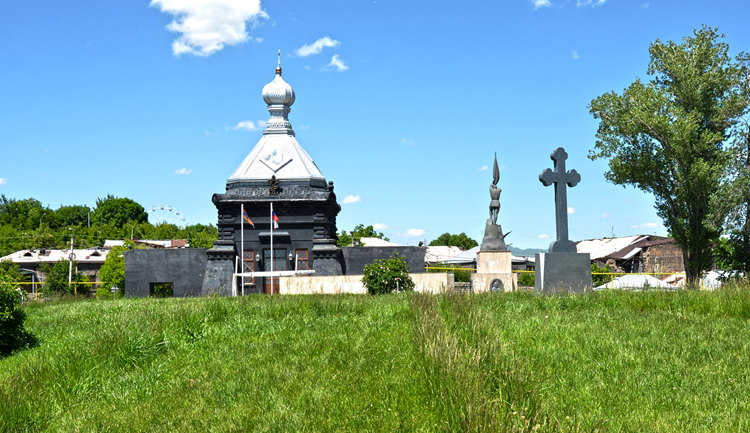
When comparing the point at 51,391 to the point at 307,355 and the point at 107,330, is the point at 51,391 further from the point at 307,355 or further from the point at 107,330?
the point at 307,355

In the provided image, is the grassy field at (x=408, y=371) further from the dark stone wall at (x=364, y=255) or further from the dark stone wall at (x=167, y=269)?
the dark stone wall at (x=167, y=269)

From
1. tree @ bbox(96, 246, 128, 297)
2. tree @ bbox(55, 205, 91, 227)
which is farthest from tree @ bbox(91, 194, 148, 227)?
tree @ bbox(96, 246, 128, 297)

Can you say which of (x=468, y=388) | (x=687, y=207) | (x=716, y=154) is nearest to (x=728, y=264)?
(x=687, y=207)

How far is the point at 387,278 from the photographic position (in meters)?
21.9

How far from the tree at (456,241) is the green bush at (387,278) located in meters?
97.8

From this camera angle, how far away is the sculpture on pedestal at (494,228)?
23.9 metres

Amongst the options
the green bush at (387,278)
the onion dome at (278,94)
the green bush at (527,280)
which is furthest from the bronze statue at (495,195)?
the onion dome at (278,94)

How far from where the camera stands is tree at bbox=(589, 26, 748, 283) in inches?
1084

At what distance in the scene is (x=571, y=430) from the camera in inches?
163

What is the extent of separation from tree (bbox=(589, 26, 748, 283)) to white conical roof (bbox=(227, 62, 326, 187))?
18.6m

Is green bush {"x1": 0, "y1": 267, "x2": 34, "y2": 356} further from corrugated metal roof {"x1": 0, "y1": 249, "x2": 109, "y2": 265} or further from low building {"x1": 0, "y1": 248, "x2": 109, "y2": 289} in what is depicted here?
low building {"x1": 0, "y1": 248, "x2": 109, "y2": 289}

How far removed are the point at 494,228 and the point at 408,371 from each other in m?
18.1

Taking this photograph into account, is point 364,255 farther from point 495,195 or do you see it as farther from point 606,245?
point 606,245

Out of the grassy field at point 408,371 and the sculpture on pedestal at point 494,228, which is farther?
the sculpture on pedestal at point 494,228
